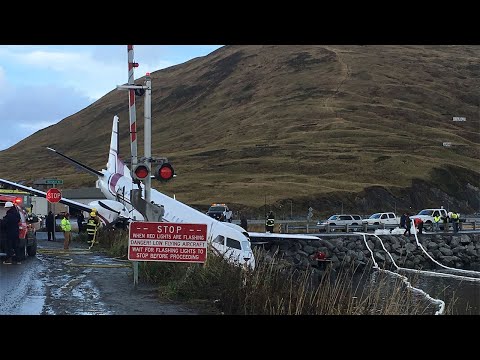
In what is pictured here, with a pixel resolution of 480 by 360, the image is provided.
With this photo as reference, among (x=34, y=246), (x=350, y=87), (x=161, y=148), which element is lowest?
(x=34, y=246)

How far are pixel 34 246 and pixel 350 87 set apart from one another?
120184 millimetres

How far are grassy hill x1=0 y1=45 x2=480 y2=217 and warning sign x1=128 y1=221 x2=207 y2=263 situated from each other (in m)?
42.8

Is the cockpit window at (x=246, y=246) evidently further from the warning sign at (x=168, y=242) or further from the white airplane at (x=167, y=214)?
the warning sign at (x=168, y=242)

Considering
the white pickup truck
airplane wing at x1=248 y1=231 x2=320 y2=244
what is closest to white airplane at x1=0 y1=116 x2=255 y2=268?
airplane wing at x1=248 y1=231 x2=320 y2=244

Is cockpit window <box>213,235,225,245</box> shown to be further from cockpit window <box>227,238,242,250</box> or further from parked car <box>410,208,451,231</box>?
parked car <box>410,208,451,231</box>

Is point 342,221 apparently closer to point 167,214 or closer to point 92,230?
point 92,230

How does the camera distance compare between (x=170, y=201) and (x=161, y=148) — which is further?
(x=161, y=148)

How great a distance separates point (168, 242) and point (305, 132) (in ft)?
341

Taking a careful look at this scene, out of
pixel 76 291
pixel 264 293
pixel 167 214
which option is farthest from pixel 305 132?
pixel 264 293

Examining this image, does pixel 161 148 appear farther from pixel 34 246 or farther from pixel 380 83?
pixel 34 246

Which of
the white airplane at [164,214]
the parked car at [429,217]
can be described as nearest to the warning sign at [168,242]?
the white airplane at [164,214]
